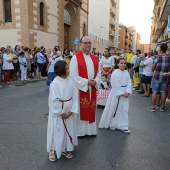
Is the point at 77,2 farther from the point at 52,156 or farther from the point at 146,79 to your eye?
the point at 52,156

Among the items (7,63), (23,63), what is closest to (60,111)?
(7,63)

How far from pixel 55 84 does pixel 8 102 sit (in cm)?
450

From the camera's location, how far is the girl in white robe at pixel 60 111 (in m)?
2.94

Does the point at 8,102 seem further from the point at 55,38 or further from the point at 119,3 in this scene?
the point at 119,3

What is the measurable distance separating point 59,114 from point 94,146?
120 cm

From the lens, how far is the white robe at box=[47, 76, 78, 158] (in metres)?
2.93

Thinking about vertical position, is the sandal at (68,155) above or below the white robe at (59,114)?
below

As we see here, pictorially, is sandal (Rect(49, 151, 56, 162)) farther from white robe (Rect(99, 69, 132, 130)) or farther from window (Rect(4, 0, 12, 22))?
window (Rect(4, 0, 12, 22))

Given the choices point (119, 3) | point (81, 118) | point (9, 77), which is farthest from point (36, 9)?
point (119, 3)

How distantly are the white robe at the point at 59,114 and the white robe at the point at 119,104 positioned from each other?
1.53m

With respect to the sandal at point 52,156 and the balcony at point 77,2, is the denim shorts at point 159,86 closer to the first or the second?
the sandal at point 52,156

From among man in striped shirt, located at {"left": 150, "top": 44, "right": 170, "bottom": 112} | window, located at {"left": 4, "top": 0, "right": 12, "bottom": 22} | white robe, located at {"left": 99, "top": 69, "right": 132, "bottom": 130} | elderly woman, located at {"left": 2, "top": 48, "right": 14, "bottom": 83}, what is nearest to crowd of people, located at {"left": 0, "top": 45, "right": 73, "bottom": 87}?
elderly woman, located at {"left": 2, "top": 48, "right": 14, "bottom": 83}

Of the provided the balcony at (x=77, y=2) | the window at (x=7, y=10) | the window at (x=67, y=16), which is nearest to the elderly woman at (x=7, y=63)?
the window at (x=7, y=10)

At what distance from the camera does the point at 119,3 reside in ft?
221
